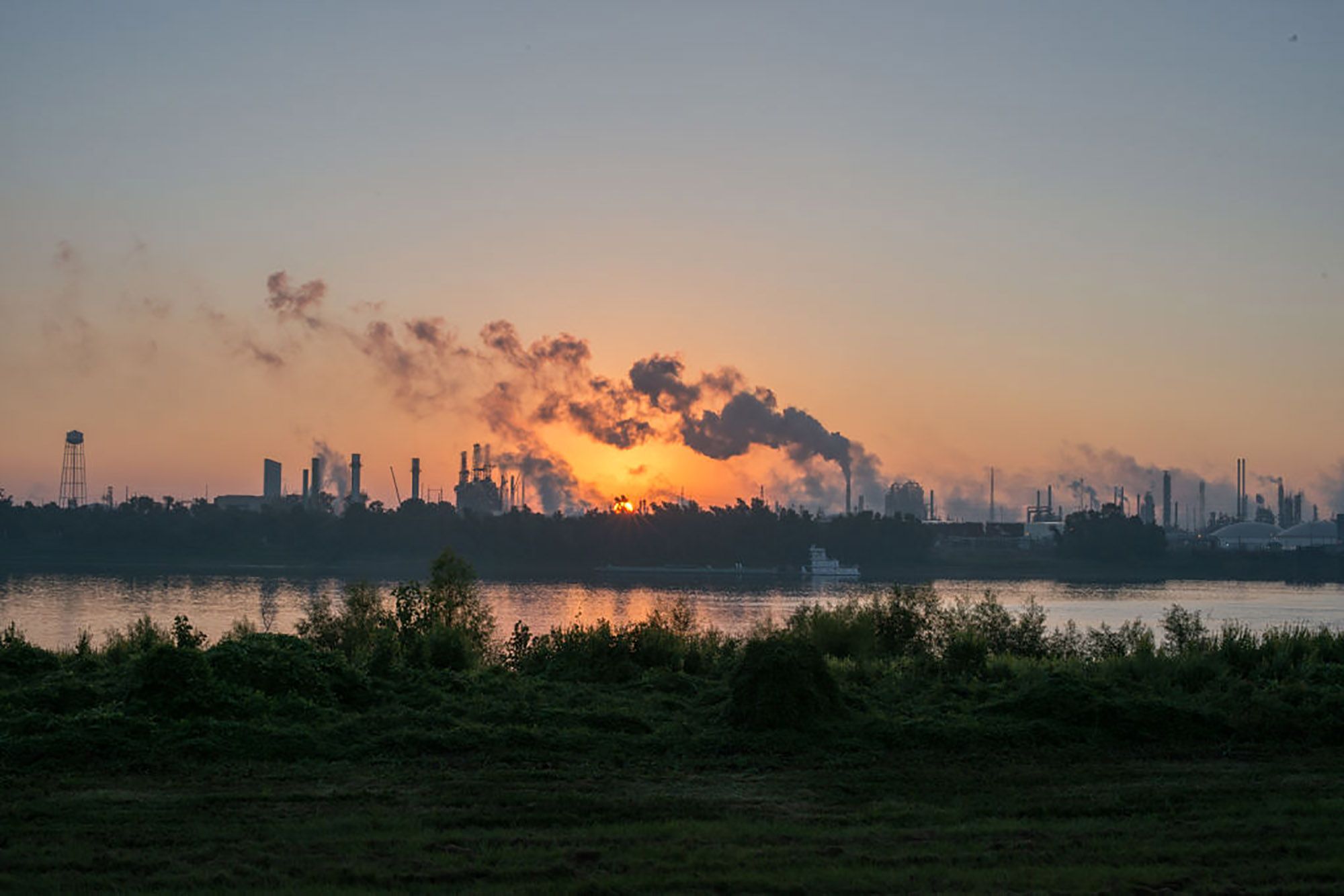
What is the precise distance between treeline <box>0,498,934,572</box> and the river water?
28.3 m

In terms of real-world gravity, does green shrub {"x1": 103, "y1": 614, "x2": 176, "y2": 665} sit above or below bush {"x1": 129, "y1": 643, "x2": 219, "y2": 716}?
below

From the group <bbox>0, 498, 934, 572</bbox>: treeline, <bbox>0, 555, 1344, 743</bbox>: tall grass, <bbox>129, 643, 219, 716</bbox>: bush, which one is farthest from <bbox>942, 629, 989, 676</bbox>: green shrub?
Answer: <bbox>0, 498, 934, 572</bbox>: treeline

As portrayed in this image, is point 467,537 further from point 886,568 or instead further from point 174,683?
point 174,683

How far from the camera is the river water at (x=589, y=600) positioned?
188 feet

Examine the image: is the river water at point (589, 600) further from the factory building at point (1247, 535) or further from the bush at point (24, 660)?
the factory building at point (1247, 535)

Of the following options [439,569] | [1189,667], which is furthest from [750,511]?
[1189,667]

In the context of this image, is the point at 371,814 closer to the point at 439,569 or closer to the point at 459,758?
the point at 459,758

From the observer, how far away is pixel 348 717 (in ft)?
45.4

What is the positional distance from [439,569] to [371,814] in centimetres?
1989

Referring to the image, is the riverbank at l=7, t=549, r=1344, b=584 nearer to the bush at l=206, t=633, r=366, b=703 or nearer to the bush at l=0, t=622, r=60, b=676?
the bush at l=0, t=622, r=60, b=676

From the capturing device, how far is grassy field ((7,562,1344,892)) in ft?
27.7

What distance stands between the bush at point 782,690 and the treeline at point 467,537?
122145 mm

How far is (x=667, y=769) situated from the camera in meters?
12.0

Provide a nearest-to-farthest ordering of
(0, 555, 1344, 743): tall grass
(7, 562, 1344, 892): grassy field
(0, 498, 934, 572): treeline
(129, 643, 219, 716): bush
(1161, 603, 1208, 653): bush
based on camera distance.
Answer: (7, 562, 1344, 892): grassy field < (129, 643, 219, 716): bush < (0, 555, 1344, 743): tall grass < (1161, 603, 1208, 653): bush < (0, 498, 934, 572): treeline
